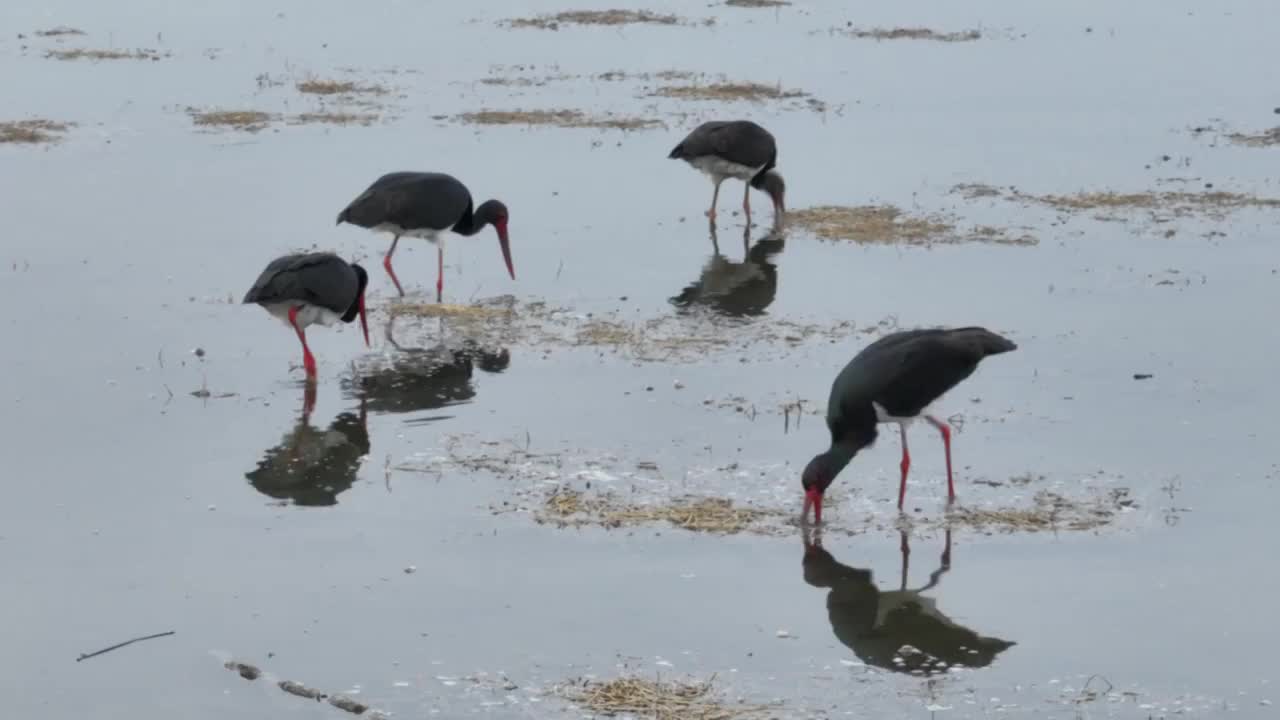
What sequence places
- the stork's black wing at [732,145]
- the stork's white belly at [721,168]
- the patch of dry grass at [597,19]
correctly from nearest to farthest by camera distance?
the stork's black wing at [732,145], the stork's white belly at [721,168], the patch of dry grass at [597,19]

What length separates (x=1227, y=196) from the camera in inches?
874

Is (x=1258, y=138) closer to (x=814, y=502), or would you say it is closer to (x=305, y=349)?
(x=305, y=349)

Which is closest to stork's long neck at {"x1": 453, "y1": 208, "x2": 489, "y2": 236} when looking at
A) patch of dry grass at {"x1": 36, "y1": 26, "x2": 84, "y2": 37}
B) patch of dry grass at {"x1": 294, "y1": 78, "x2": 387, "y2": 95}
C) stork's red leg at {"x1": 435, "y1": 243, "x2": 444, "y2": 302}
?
stork's red leg at {"x1": 435, "y1": 243, "x2": 444, "y2": 302}

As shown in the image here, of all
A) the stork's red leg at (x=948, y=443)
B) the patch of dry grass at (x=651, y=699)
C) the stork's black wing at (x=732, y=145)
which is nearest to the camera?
the patch of dry grass at (x=651, y=699)

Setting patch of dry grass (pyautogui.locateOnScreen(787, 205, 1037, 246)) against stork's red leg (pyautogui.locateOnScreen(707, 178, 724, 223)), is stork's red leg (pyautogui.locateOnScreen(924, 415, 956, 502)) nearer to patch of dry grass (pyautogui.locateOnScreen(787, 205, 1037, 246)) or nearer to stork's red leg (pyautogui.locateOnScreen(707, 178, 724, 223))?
patch of dry grass (pyautogui.locateOnScreen(787, 205, 1037, 246))

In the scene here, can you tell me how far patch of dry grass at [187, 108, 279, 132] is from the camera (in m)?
26.8

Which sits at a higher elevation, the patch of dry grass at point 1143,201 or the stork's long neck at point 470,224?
the patch of dry grass at point 1143,201

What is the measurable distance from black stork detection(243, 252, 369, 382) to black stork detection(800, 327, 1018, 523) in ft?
15.7

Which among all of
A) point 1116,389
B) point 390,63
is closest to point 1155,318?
point 1116,389

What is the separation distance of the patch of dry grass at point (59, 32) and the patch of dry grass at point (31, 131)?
1065 cm

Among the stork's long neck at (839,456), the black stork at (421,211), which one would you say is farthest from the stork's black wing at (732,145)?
the stork's long neck at (839,456)

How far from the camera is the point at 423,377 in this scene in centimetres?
1536

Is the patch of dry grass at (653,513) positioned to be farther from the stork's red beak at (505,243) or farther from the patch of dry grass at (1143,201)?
the patch of dry grass at (1143,201)

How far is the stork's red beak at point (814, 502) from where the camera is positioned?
11.8m
